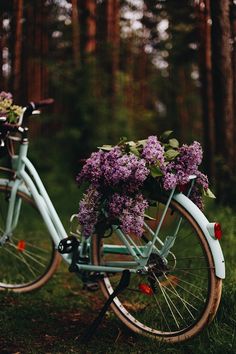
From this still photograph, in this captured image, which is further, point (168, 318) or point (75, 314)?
point (75, 314)

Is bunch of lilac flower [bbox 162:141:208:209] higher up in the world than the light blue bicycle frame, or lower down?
higher up

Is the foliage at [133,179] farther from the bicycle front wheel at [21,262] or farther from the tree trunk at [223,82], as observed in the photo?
the tree trunk at [223,82]

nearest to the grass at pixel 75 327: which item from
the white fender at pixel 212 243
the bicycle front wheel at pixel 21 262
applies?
the bicycle front wheel at pixel 21 262

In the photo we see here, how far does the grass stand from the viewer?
9.91 ft

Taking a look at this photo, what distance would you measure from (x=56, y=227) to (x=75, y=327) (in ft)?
2.26

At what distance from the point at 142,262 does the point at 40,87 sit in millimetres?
16644

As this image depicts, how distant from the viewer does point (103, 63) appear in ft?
49.2

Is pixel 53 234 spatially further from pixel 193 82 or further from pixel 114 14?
pixel 193 82

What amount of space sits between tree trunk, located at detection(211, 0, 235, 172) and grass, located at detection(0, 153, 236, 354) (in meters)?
3.16

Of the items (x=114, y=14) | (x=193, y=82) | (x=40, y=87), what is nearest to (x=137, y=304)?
(x=114, y=14)

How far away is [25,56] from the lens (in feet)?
49.5

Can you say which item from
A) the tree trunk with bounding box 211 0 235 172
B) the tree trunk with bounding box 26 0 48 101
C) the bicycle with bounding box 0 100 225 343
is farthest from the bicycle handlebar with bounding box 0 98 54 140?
the tree trunk with bounding box 26 0 48 101

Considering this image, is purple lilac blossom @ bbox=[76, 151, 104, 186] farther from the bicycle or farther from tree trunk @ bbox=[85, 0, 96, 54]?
tree trunk @ bbox=[85, 0, 96, 54]

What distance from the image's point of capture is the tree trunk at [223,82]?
21.9 feet
